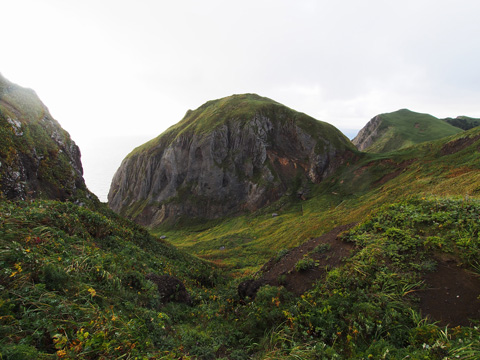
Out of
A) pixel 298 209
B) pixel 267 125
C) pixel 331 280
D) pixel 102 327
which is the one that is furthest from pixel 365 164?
pixel 102 327

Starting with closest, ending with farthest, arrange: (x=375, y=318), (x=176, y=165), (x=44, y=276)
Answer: (x=44, y=276), (x=375, y=318), (x=176, y=165)

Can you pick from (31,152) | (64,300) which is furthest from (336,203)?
(31,152)

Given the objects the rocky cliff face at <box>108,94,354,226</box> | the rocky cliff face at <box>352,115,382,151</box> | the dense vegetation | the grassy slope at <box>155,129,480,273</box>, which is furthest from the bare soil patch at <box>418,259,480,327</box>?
the rocky cliff face at <box>352,115,382,151</box>

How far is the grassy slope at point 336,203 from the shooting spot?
24.9 metres

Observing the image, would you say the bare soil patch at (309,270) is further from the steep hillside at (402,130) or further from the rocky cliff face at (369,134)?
the rocky cliff face at (369,134)

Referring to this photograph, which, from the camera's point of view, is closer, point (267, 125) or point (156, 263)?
point (156, 263)

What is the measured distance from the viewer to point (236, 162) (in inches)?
2391

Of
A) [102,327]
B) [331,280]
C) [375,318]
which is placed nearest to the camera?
[102,327]

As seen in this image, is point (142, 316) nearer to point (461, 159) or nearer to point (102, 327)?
point (102, 327)

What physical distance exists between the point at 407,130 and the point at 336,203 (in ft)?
236

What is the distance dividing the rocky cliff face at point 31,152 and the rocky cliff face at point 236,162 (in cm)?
3808

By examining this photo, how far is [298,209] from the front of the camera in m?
47.0

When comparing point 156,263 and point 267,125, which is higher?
point 267,125

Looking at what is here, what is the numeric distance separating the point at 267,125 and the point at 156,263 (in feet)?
180
